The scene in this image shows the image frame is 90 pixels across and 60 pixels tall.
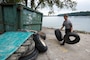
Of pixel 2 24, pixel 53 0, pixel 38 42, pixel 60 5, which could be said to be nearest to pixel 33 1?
pixel 53 0

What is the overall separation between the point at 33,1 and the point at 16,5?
10405 mm

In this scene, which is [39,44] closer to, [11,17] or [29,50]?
[29,50]

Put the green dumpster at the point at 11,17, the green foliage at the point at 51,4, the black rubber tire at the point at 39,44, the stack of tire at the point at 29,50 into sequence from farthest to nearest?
1. the green foliage at the point at 51,4
2. the green dumpster at the point at 11,17
3. the black rubber tire at the point at 39,44
4. the stack of tire at the point at 29,50

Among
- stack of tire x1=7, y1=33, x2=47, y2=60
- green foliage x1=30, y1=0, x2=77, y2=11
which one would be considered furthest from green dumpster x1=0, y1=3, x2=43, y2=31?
green foliage x1=30, y1=0, x2=77, y2=11

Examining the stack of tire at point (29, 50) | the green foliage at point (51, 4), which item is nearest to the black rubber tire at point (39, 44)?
the stack of tire at point (29, 50)

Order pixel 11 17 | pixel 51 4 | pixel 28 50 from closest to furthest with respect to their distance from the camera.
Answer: pixel 28 50 < pixel 11 17 < pixel 51 4

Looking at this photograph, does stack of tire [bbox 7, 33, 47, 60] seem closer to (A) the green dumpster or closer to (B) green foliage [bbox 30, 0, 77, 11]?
(A) the green dumpster

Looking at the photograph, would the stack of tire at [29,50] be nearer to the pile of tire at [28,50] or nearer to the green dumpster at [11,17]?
the pile of tire at [28,50]

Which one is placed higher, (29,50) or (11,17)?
(11,17)


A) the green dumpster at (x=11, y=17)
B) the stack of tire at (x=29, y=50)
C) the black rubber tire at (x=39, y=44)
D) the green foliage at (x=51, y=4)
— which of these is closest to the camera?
the stack of tire at (x=29, y=50)

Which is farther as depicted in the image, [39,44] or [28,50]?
[39,44]

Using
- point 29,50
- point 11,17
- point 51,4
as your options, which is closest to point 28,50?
point 29,50

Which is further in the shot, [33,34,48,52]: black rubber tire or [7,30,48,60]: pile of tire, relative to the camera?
[33,34,48,52]: black rubber tire

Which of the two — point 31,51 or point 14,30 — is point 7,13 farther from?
point 31,51
